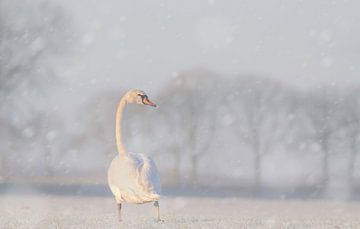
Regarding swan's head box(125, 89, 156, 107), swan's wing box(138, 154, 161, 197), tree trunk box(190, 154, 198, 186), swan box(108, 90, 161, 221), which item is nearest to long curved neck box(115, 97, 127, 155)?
swan box(108, 90, 161, 221)

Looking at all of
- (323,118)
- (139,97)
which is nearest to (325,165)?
(323,118)

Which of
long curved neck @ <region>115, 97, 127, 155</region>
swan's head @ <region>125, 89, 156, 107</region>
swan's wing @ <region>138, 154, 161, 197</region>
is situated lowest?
swan's wing @ <region>138, 154, 161, 197</region>

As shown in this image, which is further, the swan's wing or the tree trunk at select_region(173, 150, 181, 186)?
the tree trunk at select_region(173, 150, 181, 186)

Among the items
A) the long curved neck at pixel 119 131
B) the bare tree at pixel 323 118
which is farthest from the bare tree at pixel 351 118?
the long curved neck at pixel 119 131

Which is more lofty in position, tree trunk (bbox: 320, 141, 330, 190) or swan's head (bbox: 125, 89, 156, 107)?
tree trunk (bbox: 320, 141, 330, 190)

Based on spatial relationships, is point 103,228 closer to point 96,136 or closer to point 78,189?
point 78,189

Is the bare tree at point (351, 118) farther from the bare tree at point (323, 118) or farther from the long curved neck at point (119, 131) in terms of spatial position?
the long curved neck at point (119, 131)

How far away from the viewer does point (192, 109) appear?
40250mm

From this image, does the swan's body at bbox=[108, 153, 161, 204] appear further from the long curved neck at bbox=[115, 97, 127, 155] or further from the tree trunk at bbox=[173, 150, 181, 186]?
the tree trunk at bbox=[173, 150, 181, 186]

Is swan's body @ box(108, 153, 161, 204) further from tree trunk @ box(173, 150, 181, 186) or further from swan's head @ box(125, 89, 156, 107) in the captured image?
tree trunk @ box(173, 150, 181, 186)

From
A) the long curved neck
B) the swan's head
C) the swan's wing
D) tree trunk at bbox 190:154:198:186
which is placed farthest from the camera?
tree trunk at bbox 190:154:198:186

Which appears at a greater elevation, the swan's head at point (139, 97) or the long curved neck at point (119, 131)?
the swan's head at point (139, 97)

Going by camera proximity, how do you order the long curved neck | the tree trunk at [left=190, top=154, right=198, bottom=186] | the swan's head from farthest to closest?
the tree trunk at [left=190, top=154, right=198, bottom=186] → the swan's head → the long curved neck

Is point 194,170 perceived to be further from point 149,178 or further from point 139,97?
point 149,178
